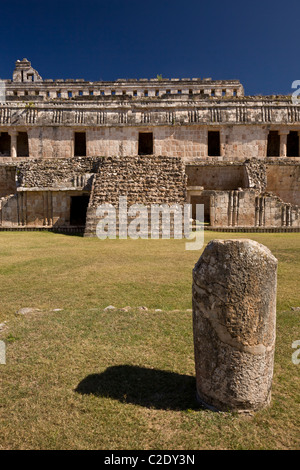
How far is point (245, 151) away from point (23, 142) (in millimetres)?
14952

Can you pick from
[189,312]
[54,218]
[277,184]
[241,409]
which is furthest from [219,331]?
[277,184]

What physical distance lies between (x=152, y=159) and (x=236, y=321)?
44.3 ft

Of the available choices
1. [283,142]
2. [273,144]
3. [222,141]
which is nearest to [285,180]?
[283,142]

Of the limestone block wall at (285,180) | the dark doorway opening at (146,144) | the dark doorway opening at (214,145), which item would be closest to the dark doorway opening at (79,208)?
the dark doorway opening at (146,144)

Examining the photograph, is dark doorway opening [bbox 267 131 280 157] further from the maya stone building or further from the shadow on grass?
the shadow on grass

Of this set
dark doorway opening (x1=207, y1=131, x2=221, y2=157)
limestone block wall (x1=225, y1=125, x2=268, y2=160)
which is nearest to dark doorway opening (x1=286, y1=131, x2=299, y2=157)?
limestone block wall (x1=225, y1=125, x2=268, y2=160)

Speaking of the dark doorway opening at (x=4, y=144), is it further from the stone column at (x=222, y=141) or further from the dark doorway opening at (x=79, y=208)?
the stone column at (x=222, y=141)

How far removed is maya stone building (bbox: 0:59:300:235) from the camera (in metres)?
13.8

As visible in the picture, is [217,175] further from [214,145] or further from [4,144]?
[4,144]

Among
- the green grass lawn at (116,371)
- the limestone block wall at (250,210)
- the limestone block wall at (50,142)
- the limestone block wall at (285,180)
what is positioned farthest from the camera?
the limestone block wall at (50,142)

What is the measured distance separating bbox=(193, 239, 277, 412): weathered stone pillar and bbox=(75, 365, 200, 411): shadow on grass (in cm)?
25

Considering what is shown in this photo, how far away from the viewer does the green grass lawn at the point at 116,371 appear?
215cm

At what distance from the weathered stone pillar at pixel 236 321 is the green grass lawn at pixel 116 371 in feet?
0.59

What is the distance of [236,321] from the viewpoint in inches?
88.8
